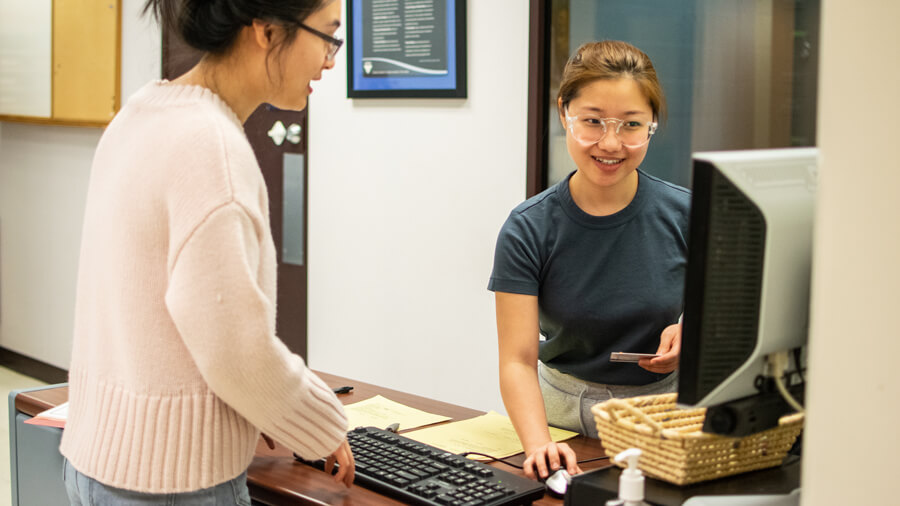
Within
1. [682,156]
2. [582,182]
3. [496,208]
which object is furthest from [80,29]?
[582,182]

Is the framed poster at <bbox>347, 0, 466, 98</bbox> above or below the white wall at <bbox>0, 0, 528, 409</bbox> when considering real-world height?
above

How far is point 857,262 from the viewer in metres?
0.78

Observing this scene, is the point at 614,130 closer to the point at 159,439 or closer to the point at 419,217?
the point at 159,439

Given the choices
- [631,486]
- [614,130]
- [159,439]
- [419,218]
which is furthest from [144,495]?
[419,218]

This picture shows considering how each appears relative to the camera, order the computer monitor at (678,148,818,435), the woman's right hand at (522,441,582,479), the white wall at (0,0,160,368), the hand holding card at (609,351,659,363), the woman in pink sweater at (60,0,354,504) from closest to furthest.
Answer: the computer monitor at (678,148,818,435) → the woman in pink sweater at (60,0,354,504) → the woman's right hand at (522,441,582,479) → the hand holding card at (609,351,659,363) → the white wall at (0,0,160,368)

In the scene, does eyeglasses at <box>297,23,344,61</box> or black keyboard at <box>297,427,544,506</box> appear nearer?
eyeglasses at <box>297,23,344,61</box>

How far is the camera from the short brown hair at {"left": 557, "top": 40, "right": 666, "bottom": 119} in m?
1.62

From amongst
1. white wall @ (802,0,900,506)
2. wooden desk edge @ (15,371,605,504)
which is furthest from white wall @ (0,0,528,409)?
white wall @ (802,0,900,506)

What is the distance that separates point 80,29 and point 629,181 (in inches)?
153

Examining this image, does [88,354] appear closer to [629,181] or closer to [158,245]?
[158,245]

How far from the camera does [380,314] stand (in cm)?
373

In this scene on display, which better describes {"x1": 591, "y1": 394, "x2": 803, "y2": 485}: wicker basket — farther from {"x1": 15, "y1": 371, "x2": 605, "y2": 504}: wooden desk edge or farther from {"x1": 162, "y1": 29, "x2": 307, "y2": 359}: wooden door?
{"x1": 162, "y1": 29, "x2": 307, "y2": 359}: wooden door

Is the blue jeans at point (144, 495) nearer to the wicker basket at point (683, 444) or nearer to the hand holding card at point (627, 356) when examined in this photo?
the wicker basket at point (683, 444)

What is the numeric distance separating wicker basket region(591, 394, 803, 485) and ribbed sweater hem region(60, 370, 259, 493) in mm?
493
